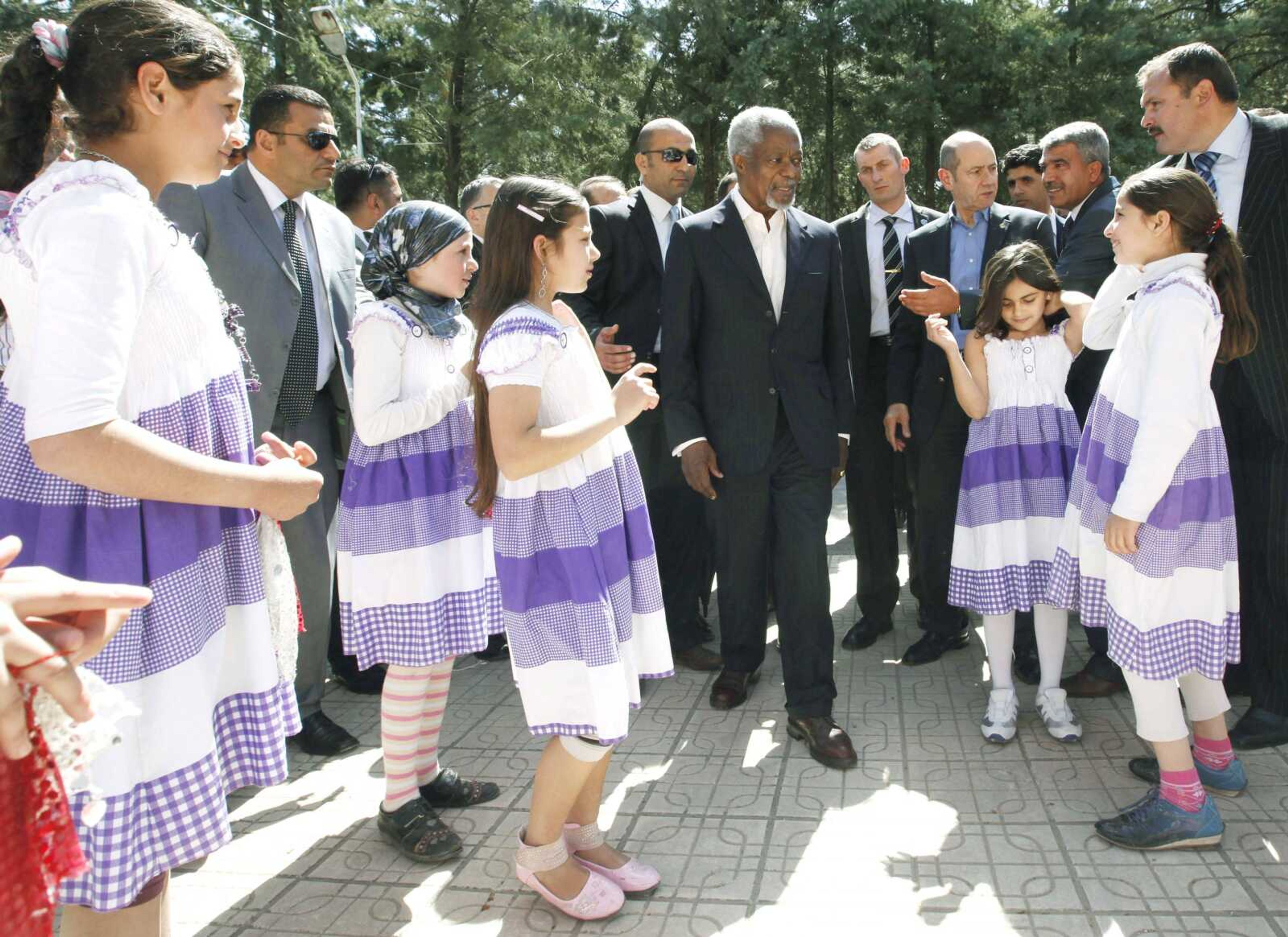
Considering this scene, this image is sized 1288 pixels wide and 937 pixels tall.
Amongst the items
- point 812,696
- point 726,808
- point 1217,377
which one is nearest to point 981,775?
point 812,696

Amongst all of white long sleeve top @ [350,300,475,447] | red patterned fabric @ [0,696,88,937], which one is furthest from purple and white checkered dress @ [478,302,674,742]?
red patterned fabric @ [0,696,88,937]

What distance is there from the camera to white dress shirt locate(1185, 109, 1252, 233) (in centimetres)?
344

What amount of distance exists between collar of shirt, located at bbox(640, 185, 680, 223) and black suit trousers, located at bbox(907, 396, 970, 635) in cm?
158

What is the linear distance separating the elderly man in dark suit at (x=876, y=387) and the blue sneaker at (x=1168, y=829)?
6.48 feet

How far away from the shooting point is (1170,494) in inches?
110

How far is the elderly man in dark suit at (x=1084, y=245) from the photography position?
3.96 meters

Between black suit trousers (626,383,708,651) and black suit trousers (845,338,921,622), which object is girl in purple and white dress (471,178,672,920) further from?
black suit trousers (845,338,921,622)

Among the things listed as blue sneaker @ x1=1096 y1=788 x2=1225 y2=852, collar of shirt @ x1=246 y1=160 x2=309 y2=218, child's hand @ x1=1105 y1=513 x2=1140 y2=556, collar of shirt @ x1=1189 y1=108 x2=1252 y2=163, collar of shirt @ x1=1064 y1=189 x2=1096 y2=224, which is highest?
collar of shirt @ x1=246 y1=160 x2=309 y2=218

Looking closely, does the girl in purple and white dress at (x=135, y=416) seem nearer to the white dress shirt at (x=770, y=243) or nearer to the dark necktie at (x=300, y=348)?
the dark necktie at (x=300, y=348)

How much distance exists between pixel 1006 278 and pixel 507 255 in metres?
2.08

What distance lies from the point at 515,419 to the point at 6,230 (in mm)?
1110

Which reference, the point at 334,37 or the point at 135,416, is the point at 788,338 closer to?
the point at 135,416

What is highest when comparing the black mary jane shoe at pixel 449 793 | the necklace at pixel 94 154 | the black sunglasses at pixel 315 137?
the black sunglasses at pixel 315 137

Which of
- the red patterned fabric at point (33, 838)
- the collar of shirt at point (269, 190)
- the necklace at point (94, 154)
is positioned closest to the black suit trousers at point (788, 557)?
the collar of shirt at point (269, 190)
